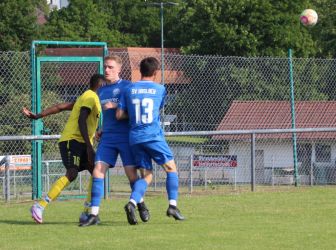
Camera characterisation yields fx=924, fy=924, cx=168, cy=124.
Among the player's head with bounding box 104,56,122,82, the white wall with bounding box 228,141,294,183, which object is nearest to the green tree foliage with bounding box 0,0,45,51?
the white wall with bounding box 228,141,294,183

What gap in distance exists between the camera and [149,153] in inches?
418

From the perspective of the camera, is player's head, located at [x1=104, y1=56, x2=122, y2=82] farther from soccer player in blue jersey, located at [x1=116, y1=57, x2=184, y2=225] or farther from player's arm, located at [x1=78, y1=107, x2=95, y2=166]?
player's arm, located at [x1=78, y1=107, x2=95, y2=166]

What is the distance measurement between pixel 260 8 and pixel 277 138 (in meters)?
37.8

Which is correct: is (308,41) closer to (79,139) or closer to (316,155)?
(316,155)

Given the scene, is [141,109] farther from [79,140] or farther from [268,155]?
[268,155]

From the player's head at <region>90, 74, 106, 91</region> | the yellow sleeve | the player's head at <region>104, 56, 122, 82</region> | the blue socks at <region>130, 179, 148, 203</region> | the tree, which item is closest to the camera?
the blue socks at <region>130, 179, 148, 203</region>

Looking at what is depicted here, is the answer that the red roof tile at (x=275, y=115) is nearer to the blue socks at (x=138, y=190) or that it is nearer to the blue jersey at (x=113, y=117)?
the blue jersey at (x=113, y=117)

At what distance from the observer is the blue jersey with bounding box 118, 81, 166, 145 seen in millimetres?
10477

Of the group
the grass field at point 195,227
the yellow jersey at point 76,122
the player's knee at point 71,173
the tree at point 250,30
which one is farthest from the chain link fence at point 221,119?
the tree at point 250,30

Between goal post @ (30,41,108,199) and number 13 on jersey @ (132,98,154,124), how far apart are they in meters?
4.67

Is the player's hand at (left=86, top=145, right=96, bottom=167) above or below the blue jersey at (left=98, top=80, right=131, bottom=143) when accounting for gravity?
below

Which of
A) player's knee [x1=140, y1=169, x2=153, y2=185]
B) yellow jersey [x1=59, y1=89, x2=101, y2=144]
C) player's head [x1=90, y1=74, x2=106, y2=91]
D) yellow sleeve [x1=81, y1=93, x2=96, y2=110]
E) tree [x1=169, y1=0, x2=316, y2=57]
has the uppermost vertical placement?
tree [x1=169, y1=0, x2=316, y2=57]

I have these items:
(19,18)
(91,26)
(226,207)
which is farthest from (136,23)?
(226,207)

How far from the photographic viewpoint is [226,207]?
42.2 ft
